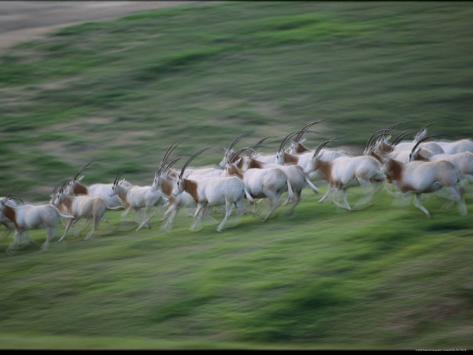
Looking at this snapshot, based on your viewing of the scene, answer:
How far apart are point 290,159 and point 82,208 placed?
434cm

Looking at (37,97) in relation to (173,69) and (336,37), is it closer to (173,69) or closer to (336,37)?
(173,69)

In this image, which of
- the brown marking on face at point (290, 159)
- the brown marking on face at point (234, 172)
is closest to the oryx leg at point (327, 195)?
the brown marking on face at point (290, 159)

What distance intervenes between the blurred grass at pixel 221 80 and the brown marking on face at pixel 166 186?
4.72 m

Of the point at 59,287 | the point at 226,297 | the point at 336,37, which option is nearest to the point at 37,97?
the point at 336,37

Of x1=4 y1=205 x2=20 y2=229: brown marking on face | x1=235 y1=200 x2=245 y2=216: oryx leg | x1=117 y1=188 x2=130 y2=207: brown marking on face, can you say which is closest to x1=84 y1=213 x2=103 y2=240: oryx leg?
x1=117 y1=188 x2=130 y2=207: brown marking on face

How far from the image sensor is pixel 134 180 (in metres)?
22.7

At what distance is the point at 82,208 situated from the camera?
17578 millimetres

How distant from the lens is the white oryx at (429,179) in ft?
50.1

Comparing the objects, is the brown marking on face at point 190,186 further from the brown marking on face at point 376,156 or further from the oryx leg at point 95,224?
the brown marking on face at point 376,156

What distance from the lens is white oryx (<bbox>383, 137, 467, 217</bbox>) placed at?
50.1 feet


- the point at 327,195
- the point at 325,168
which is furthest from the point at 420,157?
the point at 327,195

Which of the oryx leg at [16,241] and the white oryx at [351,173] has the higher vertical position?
the white oryx at [351,173]

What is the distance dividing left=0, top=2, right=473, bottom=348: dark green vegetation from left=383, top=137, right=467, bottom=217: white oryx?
1.21ft

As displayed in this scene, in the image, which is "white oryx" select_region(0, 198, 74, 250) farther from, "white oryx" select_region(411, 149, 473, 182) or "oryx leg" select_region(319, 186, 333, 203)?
"white oryx" select_region(411, 149, 473, 182)
